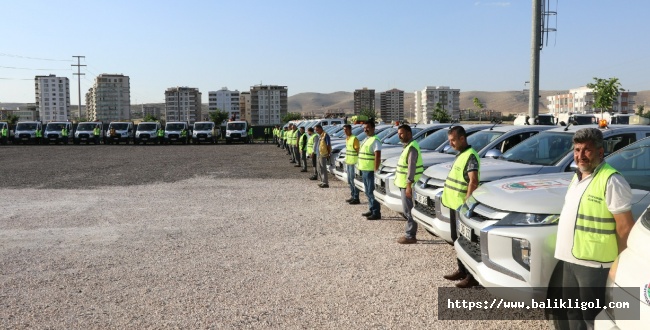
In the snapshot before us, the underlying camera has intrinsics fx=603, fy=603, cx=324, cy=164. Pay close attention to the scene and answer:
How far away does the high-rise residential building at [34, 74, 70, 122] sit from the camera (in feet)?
631

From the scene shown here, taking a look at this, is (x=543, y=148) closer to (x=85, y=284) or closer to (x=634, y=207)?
(x=634, y=207)

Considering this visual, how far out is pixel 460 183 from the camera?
5.74 meters

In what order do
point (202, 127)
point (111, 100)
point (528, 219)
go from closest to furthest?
point (528, 219), point (202, 127), point (111, 100)

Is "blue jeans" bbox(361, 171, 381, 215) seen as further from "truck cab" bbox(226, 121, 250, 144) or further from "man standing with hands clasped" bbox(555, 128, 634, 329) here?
"truck cab" bbox(226, 121, 250, 144)

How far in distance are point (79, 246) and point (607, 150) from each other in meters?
6.45

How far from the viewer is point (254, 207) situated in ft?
35.6

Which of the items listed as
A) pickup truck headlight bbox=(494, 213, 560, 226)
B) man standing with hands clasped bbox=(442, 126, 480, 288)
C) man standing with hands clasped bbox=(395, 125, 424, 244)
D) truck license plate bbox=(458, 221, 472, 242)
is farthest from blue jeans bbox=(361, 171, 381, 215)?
pickup truck headlight bbox=(494, 213, 560, 226)

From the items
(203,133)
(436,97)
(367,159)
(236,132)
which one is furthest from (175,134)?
(436,97)

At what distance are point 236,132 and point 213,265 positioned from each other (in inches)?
1467

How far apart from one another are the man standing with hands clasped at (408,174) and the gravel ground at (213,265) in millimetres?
205

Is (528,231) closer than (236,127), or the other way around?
(528,231)

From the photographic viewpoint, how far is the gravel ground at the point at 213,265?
4887mm

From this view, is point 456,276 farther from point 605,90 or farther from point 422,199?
point 605,90

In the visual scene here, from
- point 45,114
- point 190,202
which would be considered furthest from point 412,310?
point 45,114
